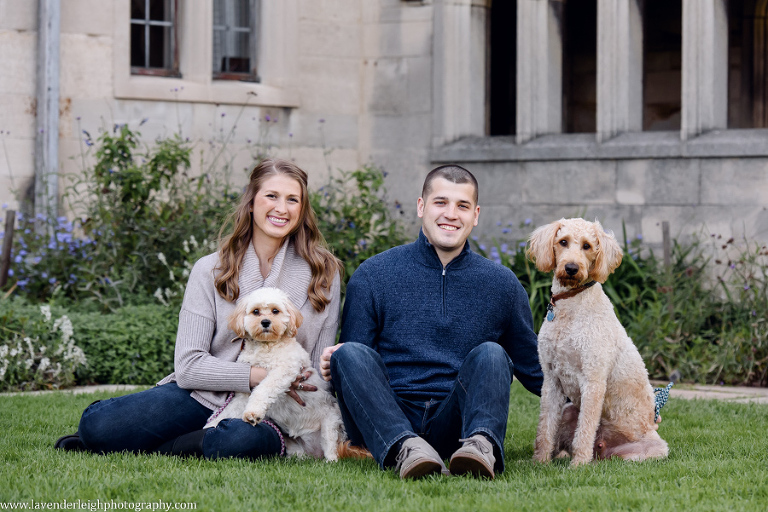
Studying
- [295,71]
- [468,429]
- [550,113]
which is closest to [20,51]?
[295,71]

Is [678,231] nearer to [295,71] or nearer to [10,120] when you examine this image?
[295,71]

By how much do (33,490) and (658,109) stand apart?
30.8ft

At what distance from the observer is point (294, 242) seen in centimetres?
484

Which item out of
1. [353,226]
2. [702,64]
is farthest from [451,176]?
[702,64]

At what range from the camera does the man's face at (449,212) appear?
450 centimetres

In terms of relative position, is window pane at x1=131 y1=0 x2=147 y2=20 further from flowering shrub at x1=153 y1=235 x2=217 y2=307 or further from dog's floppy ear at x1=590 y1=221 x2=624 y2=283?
dog's floppy ear at x1=590 y1=221 x2=624 y2=283

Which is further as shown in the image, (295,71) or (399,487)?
(295,71)

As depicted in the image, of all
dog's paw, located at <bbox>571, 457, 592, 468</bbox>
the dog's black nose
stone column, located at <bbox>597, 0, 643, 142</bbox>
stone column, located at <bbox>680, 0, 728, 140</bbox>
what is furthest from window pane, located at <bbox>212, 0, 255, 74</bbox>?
dog's paw, located at <bbox>571, 457, 592, 468</bbox>

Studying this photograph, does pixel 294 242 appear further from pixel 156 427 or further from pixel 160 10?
pixel 160 10

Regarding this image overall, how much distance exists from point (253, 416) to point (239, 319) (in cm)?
42

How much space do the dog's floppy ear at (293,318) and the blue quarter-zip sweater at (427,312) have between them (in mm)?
221

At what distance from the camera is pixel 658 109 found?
11711 mm

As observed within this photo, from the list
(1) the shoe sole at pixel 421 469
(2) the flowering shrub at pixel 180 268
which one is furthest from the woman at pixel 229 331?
(2) the flowering shrub at pixel 180 268

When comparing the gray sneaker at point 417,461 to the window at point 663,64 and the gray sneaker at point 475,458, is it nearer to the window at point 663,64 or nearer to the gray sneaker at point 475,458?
the gray sneaker at point 475,458
